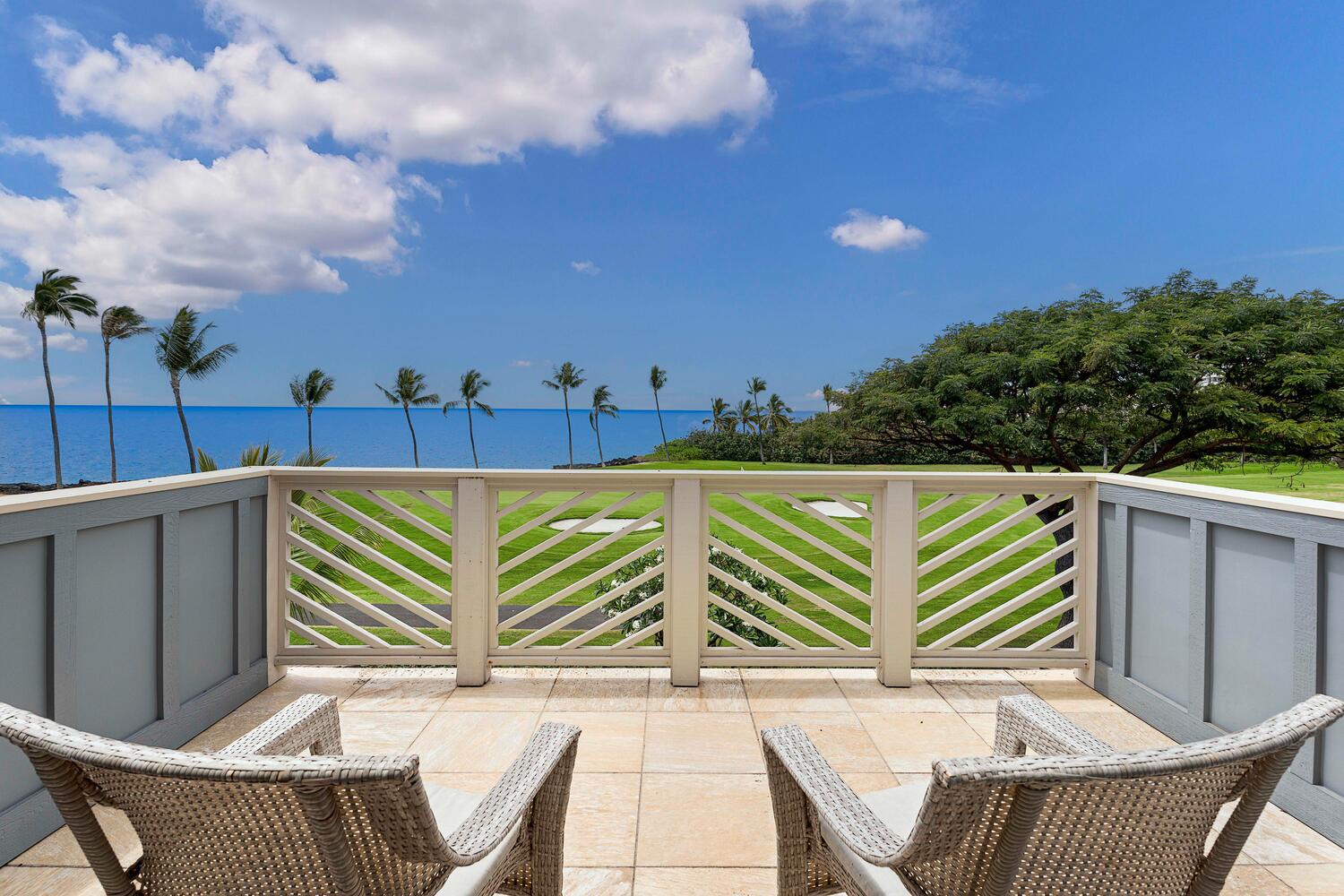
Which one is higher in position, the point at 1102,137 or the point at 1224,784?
the point at 1102,137

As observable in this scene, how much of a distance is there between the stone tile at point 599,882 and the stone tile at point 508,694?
3.78ft

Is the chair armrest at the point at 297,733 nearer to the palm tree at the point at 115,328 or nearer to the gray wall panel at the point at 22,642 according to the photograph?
the gray wall panel at the point at 22,642

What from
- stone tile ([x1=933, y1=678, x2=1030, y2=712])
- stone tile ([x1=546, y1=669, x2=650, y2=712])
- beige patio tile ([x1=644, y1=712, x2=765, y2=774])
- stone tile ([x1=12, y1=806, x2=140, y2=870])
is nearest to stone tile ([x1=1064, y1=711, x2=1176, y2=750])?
stone tile ([x1=933, y1=678, x2=1030, y2=712])

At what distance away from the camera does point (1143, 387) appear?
7.92 metres

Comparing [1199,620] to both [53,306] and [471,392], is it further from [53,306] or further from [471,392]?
[471,392]

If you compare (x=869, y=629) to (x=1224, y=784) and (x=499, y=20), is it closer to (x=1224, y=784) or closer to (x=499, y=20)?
(x=1224, y=784)

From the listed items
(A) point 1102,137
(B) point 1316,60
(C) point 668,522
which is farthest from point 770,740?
(A) point 1102,137

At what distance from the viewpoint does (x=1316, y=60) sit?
1730 cm

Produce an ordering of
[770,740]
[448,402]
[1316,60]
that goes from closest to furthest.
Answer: [770,740] < [1316,60] < [448,402]

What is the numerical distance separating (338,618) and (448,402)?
40083 mm

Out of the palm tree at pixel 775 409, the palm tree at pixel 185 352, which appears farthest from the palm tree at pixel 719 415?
the palm tree at pixel 185 352

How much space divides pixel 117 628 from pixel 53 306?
31.0 m

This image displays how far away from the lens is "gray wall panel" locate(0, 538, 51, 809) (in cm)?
194

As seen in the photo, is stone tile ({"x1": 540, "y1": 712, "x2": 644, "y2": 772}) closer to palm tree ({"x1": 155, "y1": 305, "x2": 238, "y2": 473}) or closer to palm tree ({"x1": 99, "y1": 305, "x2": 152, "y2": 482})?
palm tree ({"x1": 155, "y1": 305, "x2": 238, "y2": 473})
